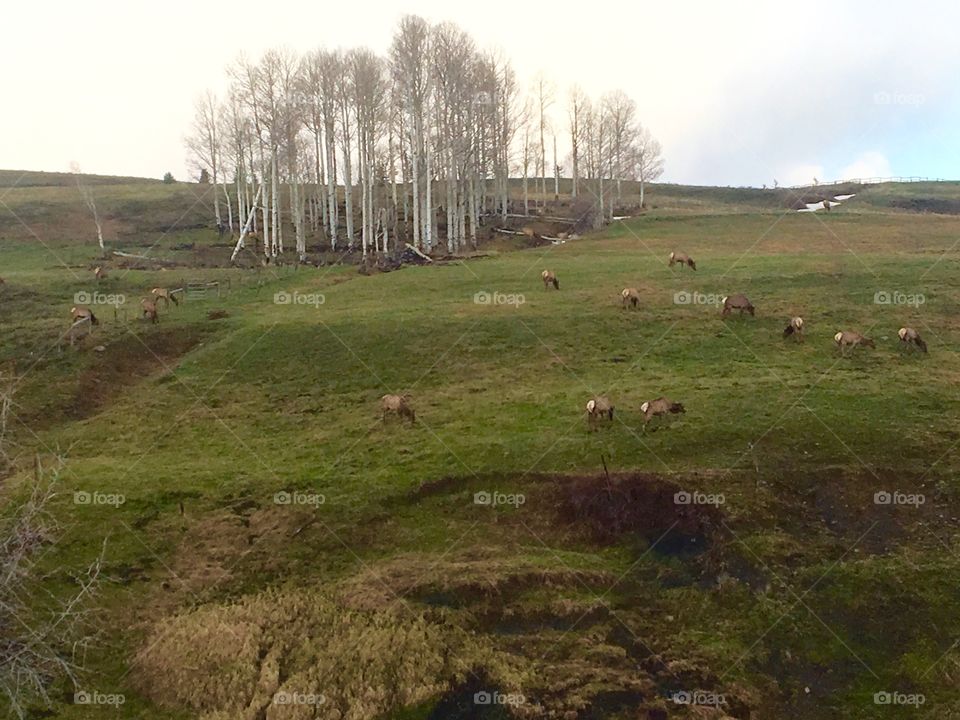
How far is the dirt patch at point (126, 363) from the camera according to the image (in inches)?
961

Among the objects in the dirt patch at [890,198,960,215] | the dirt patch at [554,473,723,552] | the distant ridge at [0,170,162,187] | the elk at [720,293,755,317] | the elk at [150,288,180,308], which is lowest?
the dirt patch at [554,473,723,552]

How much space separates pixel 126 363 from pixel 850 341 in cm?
2481

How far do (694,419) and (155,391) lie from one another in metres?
16.9

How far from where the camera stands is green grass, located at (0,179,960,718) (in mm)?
13609

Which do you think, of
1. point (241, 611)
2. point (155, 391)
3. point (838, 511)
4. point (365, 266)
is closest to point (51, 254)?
point (365, 266)

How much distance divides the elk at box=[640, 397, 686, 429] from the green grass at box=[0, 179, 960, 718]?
0.49 metres

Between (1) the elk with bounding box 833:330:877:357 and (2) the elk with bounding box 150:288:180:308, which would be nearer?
(1) the elk with bounding box 833:330:877:357

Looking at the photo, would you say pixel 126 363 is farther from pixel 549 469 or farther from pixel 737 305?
pixel 737 305

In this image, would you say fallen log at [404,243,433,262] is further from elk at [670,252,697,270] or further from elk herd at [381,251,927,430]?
elk at [670,252,697,270]

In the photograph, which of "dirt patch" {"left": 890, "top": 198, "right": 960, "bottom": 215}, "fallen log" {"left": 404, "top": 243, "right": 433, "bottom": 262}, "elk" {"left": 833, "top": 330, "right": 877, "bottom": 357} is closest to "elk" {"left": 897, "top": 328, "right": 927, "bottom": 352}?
"elk" {"left": 833, "top": 330, "right": 877, "bottom": 357}

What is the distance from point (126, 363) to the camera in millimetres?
27047

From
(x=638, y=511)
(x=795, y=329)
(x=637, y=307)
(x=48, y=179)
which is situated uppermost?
(x=48, y=179)

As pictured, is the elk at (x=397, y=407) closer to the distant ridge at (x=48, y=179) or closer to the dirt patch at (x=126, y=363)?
the dirt patch at (x=126, y=363)

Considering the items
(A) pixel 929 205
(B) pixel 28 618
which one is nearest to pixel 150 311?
(B) pixel 28 618
